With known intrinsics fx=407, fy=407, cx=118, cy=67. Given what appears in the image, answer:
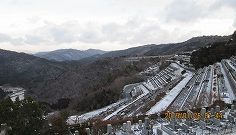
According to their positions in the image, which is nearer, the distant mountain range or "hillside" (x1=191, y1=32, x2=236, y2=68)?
"hillside" (x1=191, y1=32, x2=236, y2=68)

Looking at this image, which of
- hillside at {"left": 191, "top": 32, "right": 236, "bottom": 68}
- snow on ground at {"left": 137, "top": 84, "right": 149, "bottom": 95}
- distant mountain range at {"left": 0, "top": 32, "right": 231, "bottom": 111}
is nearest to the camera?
snow on ground at {"left": 137, "top": 84, "right": 149, "bottom": 95}

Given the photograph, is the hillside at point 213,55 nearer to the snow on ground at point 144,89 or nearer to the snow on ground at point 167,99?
the snow on ground at point 144,89

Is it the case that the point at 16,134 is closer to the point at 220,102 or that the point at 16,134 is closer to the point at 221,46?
the point at 220,102

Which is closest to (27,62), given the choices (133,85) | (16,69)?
(16,69)

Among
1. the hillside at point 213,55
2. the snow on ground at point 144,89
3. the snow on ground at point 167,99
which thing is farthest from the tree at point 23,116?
the hillside at point 213,55

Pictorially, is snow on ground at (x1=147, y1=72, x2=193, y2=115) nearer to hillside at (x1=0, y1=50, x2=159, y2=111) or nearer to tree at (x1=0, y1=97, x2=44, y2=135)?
tree at (x1=0, y1=97, x2=44, y2=135)

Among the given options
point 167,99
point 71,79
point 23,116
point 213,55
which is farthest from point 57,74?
point 23,116

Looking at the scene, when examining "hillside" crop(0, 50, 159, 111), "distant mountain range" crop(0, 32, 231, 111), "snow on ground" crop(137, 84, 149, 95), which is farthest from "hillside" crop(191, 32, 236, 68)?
"distant mountain range" crop(0, 32, 231, 111)

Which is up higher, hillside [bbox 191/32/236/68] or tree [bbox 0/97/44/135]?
hillside [bbox 191/32/236/68]
